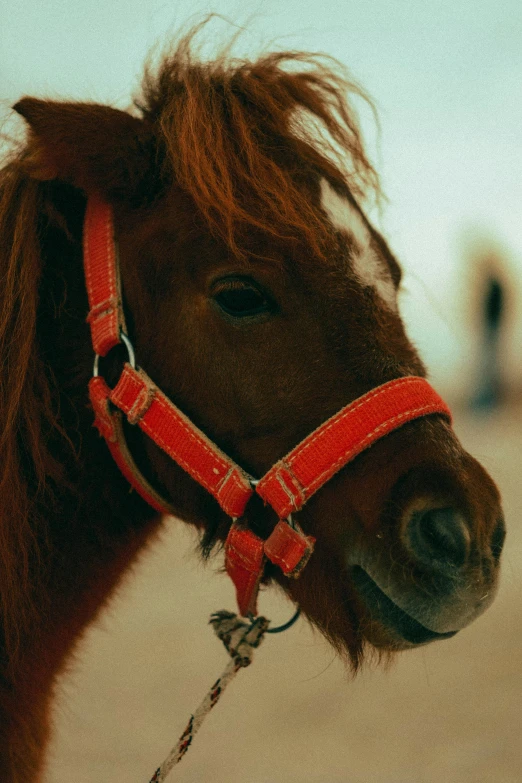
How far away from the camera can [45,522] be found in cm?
169

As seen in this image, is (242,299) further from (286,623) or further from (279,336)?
(286,623)

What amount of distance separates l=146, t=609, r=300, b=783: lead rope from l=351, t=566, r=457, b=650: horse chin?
0.87 feet

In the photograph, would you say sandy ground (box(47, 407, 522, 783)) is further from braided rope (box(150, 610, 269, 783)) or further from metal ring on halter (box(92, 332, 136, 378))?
metal ring on halter (box(92, 332, 136, 378))

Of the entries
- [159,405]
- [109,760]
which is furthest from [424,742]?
[159,405]

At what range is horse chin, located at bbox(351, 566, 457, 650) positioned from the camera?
1.47 meters

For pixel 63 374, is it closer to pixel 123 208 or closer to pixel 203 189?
pixel 123 208

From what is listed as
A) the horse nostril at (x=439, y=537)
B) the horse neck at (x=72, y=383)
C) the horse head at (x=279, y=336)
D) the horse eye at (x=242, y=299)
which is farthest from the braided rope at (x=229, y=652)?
the horse eye at (x=242, y=299)

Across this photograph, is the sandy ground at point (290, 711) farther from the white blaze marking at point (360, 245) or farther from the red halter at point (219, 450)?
the white blaze marking at point (360, 245)

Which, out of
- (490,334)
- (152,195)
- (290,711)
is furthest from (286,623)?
(490,334)

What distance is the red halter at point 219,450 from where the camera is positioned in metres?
1.48

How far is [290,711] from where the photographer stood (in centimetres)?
436

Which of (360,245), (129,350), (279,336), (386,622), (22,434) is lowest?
(386,622)

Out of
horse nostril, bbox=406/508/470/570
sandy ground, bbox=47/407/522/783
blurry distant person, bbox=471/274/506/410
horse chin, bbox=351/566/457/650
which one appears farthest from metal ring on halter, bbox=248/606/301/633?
blurry distant person, bbox=471/274/506/410

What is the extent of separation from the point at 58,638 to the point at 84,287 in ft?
3.09
